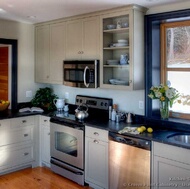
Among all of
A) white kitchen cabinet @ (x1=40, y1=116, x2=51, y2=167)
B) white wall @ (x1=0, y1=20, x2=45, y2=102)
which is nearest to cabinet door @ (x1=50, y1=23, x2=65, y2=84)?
white wall @ (x1=0, y1=20, x2=45, y2=102)

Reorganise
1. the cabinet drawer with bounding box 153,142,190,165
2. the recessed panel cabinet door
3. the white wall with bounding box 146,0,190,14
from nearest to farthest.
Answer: the cabinet drawer with bounding box 153,142,190,165 < the white wall with bounding box 146,0,190,14 < the recessed panel cabinet door

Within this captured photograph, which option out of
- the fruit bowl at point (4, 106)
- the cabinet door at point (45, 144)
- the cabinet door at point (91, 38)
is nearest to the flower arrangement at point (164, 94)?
the cabinet door at point (91, 38)

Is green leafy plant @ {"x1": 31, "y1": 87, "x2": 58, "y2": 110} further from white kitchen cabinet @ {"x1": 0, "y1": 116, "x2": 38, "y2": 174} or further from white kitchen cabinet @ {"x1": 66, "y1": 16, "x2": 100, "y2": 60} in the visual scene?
white kitchen cabinet @ {"x1": 66, "y1": 16, "x2": 100, "y2": 60}

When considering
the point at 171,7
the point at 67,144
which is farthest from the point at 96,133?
the point at 171,7

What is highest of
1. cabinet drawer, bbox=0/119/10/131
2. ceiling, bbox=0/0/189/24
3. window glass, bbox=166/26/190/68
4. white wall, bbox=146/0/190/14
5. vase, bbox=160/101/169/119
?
ceiling, bbox=0/0/189/24

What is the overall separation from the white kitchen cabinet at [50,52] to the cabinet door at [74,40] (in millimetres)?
129

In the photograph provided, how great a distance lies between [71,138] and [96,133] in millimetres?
514

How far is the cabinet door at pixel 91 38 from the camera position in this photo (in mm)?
3652

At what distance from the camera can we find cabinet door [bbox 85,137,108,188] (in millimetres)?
3277

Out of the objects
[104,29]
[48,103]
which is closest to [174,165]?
[104,29]

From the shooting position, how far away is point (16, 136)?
4.02m

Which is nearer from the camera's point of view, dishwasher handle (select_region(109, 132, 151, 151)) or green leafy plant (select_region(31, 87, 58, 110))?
dishwasher handle (select_region(109, 132, 151, 151))

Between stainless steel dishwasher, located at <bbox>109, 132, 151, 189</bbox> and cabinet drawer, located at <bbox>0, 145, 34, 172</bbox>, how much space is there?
1.58 metres

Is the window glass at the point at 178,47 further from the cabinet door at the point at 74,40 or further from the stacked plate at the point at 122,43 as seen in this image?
the cabinet door at the point at 74,40
